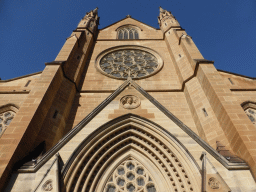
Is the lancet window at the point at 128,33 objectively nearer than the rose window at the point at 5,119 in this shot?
No

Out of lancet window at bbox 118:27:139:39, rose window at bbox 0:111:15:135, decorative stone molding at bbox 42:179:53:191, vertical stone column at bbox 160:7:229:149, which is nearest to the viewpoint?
decorative stone molding at bbox 42:179:53:191

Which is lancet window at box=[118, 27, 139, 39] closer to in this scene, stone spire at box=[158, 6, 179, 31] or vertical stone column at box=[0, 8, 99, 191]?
stone spire at box=[158, 6, 179, 31]

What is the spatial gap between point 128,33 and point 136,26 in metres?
1.34

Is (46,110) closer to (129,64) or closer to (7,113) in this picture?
(7,113)

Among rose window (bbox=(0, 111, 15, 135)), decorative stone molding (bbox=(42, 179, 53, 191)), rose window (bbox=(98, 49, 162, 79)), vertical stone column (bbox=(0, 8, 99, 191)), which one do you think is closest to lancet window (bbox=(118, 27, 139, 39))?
rose window (bbox=(98, 49, 162, 79))

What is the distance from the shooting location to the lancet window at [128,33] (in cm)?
1829

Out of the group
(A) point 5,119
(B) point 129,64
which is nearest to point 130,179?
(A) point 5,119

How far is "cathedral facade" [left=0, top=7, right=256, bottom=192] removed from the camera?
18.2 feet

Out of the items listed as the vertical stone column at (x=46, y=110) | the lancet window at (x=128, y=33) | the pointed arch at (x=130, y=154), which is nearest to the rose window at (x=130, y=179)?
the pointed arch at (x=130, y=154)

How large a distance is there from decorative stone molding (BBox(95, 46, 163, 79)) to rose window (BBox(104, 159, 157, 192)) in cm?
570

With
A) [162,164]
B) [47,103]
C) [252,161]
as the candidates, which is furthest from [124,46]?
[252,161]

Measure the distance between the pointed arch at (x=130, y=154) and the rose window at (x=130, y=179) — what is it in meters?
0.28

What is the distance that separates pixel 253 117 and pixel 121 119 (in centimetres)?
597

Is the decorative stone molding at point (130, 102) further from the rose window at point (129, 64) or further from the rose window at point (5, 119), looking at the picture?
the rose window at point (5, 119)
